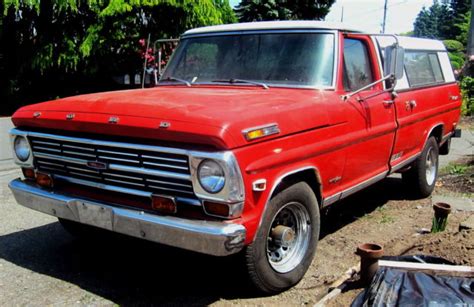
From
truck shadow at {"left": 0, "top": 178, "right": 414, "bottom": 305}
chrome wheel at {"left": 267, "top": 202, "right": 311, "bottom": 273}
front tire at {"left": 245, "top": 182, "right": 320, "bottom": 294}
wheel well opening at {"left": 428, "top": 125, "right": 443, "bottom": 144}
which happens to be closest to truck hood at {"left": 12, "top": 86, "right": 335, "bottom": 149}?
front tire at {"left": 245, "top": 182, "right": 320, "bottom": 294}

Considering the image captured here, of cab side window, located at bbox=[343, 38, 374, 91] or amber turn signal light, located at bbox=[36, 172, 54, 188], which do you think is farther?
cab side window, located at bbox=[343, 38, 374, 91]

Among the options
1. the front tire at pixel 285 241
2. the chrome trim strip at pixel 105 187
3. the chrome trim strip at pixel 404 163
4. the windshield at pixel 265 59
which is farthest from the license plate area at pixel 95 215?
the chrome trim strip at pixel 404 163

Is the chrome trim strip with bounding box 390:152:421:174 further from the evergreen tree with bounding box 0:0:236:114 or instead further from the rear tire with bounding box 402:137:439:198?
the evergreen tree with bounding box 0:0:236:114

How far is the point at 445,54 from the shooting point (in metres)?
7.15

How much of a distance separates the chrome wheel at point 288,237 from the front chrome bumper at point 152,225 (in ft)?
1.89

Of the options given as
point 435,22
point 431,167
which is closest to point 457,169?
point 431,167

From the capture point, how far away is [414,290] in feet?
10.2

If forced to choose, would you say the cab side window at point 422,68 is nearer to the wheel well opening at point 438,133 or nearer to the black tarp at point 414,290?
the wheel well opening at point 438,133

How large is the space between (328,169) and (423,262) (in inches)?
38.9

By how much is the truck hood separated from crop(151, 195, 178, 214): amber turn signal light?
39cm

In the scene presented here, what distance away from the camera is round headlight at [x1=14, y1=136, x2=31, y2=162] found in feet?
13.3

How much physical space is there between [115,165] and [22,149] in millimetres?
1080

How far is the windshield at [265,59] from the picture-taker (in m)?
4.32

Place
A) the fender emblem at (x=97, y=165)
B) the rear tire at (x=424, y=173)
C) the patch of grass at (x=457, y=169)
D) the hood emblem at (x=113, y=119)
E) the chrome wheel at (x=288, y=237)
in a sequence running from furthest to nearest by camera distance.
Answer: the patch of grass at (x=457, y=169) → the rear tire at (x=424, y=173) → the chrome wheel at (x=288, y=237) → the fender emblem at (x=97, y=165) → the hood emblem at (x=113, y=119)
